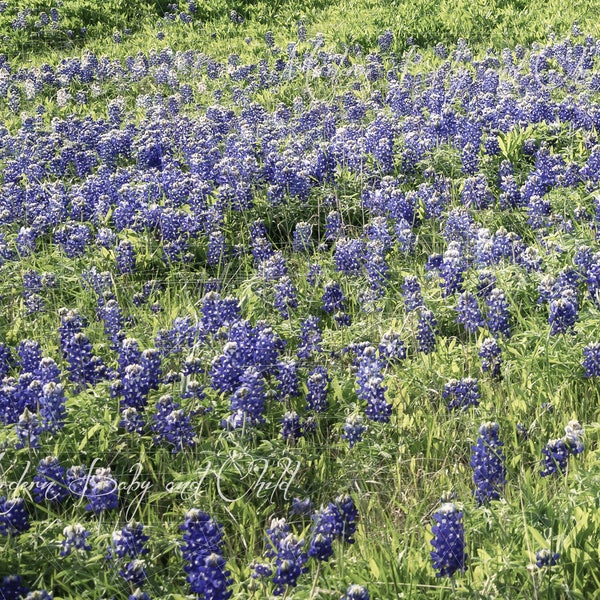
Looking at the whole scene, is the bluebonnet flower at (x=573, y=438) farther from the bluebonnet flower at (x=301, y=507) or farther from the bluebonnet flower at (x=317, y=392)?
the bluebonnet flower at (x=317, y=392)

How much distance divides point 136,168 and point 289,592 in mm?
4692

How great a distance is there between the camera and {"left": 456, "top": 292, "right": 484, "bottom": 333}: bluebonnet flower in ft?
13.0

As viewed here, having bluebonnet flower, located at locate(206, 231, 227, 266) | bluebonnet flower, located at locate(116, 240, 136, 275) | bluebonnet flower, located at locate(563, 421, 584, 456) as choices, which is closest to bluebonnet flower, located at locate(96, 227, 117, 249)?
bluebonnet flower, located at locate(116, 240, 136, 275)

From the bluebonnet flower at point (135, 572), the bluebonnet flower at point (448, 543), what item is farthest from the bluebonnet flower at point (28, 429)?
the bluebonnet flower at point (448, 543)

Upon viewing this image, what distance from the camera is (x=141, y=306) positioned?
15.8ft

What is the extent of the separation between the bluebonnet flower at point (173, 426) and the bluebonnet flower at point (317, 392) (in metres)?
0.51

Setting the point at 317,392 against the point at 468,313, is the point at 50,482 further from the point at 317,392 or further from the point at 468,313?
the point at 468,313

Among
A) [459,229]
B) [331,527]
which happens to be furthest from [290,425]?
[459,229]

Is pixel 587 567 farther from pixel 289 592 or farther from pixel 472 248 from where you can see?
pixel 472 248

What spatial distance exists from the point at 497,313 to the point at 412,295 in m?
0.43

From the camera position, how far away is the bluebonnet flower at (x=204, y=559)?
248 cm

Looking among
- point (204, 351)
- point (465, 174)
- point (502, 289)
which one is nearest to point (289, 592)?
point (204, 351)

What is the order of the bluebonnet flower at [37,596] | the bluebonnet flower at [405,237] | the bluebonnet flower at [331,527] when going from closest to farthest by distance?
the bluebonnet flower at [37,596] < the bluebonnet flower at [331,527] < the bluebonnet flower at [405,237]

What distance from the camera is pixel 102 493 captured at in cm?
296
